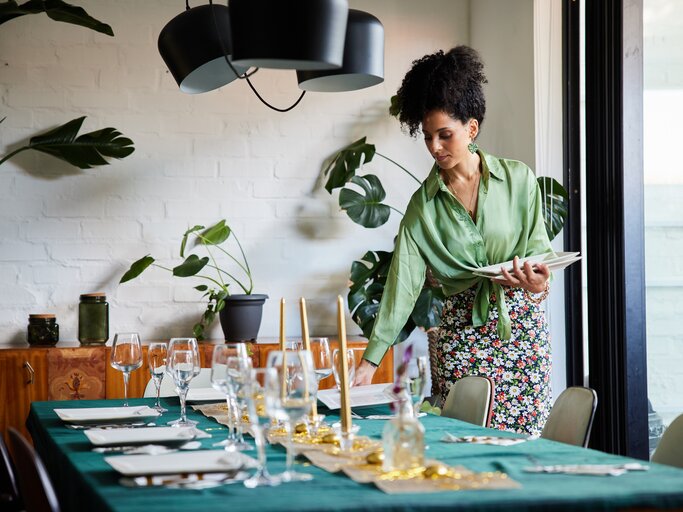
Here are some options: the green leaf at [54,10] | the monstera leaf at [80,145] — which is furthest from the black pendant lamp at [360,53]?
the monstera leaf at [80,145]

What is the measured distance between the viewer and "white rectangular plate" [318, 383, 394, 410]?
2.54m

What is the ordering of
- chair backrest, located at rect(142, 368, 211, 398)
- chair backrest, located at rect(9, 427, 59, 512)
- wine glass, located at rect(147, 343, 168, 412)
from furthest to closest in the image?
chair backrest, located at rect(142, 368, 211, 398)
wine glass, located at rect(147, 343, 168, 412)
chair backrest, located at rect(9, 427, 59, 512)

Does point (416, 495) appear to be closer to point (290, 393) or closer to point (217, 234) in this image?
point (290, 393)

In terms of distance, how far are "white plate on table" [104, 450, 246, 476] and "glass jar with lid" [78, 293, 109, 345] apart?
2502 mm

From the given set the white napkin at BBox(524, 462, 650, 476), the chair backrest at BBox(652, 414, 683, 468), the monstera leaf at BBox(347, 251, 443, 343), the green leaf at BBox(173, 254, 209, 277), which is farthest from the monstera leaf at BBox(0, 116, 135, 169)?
the white napkin at BBox(524, 462, 650, 476)

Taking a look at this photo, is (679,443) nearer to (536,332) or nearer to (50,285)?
(536,332)

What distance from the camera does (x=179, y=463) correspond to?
1605mm

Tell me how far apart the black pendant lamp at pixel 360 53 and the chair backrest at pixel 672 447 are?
124cm

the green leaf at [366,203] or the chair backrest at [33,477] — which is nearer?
the chair backrest at [33,477]

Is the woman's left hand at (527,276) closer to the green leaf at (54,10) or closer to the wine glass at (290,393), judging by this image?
the wine glass at (290,393)

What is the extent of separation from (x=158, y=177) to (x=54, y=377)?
110 centimetres

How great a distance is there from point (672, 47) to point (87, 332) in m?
2.68

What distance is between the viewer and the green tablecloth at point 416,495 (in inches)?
52.9

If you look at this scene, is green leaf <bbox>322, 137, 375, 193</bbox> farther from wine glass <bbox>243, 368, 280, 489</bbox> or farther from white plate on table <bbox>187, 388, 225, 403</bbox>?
wine glass <bbox>243, 368, 280, 489</bbox>
